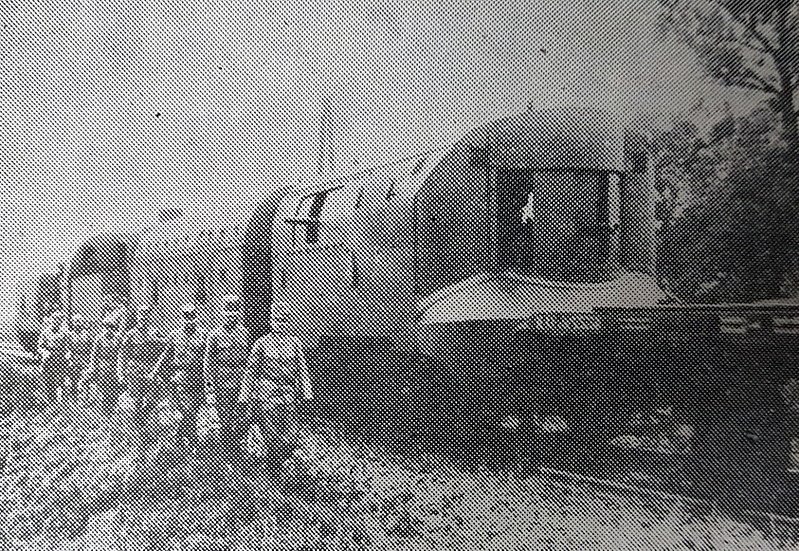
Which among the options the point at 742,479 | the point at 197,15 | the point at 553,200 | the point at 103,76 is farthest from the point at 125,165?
the point at 742,479

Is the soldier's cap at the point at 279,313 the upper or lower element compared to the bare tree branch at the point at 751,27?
lower

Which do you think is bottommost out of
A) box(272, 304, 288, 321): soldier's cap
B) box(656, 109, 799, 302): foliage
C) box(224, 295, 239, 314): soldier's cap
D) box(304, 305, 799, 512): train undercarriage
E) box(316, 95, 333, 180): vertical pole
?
box(304, 305, 799, 512): train undercarriage

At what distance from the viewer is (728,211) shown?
822 millimetres

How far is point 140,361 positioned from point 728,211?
33.3 inches

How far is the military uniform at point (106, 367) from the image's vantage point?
0.74 m

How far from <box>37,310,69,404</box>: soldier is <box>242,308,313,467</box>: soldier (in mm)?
235

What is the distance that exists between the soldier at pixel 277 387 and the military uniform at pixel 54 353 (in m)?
0.23

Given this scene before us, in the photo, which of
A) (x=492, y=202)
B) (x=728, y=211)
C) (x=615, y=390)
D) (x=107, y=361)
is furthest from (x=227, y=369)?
(x=728, y=211)

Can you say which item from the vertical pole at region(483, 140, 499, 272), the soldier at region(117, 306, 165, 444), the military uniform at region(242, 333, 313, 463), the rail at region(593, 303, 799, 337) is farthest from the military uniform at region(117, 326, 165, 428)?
the rail at region(593, 303, 799, 337)

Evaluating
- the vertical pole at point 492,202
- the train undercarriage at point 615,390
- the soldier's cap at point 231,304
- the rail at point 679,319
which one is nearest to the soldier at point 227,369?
the soldier's cap at point 231,304

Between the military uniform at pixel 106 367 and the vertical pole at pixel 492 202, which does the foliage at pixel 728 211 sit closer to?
the vertical pole at pixel 492 202

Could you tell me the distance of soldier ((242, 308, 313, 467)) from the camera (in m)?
0.75

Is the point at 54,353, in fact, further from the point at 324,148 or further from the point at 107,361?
the point at 324,148

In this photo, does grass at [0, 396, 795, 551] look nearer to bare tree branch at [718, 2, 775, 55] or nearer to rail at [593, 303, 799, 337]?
rail at [593, 303, 799, 337]
